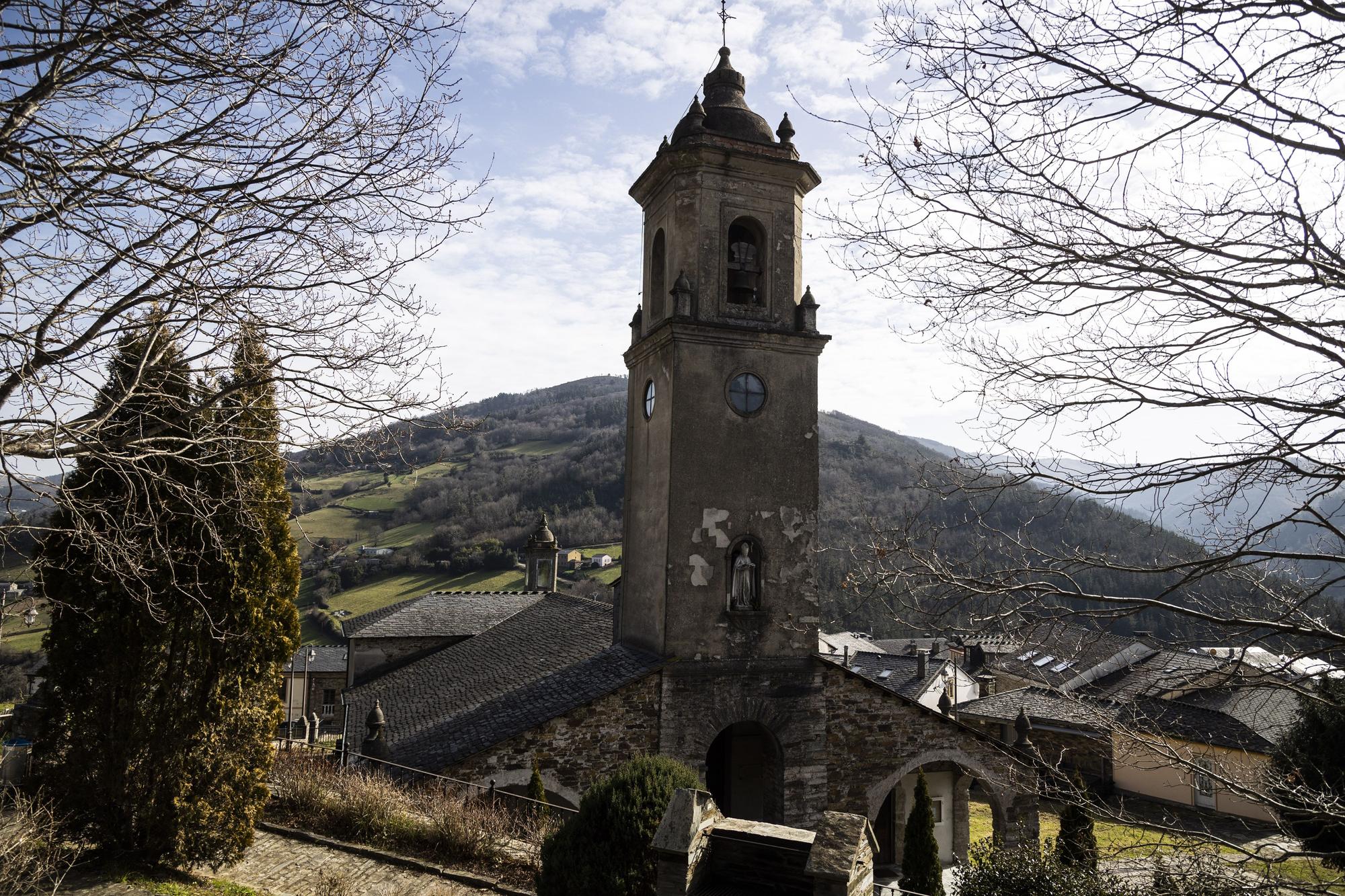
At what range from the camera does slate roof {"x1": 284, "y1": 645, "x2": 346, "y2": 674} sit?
137 ft

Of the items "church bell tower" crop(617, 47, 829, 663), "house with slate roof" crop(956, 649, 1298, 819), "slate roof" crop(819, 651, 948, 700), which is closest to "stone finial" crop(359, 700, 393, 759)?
"church bell tower" crop(617, 47, 829, 663)

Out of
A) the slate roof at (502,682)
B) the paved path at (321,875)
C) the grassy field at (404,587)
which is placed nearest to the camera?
the paved path at (321,875)

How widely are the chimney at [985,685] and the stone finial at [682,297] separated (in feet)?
100.0

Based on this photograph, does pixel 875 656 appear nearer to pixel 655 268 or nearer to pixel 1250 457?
pixel 655 268

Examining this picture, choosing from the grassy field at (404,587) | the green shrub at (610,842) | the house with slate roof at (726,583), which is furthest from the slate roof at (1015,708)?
the grassy field at (404,587)

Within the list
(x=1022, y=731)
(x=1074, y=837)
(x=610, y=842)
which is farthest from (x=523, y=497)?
(x=610, y=842)

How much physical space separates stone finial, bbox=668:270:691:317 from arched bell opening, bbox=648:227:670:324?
1532 mm

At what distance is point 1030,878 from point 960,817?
10.3 m

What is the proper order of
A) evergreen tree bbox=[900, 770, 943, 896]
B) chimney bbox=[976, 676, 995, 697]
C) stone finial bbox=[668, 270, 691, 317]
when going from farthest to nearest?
chimney bbox=[976, 676, 995, 697], evergreen tree bbox=[900, 770, 943, 896], stone finial bbox=[668, 270, 691, 317]

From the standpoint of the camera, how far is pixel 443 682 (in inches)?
Answer: 834

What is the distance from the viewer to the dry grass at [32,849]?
7273mm

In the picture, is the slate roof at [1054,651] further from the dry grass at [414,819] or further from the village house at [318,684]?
the village house at [318,684]

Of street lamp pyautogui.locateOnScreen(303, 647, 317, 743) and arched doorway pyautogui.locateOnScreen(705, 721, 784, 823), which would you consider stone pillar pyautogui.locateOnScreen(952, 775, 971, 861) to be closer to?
arched doorway pyautogui.locateOnScreen(705, 721, 784, 823)

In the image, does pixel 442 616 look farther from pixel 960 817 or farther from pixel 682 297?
pixel 682 297
